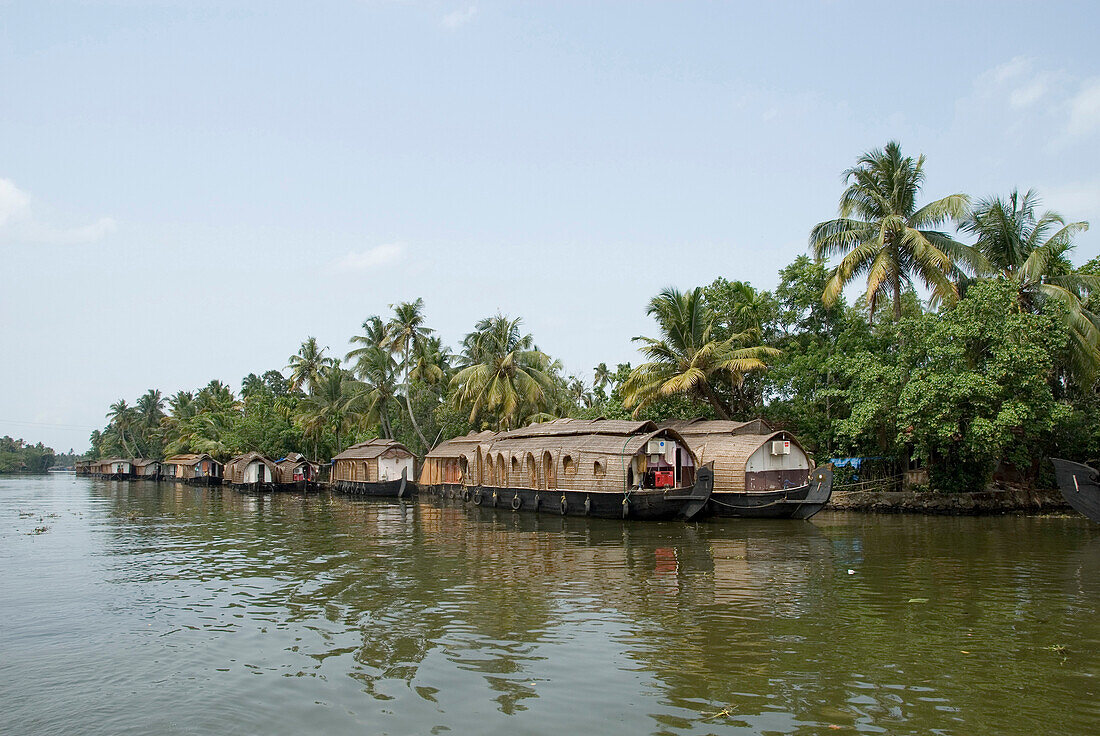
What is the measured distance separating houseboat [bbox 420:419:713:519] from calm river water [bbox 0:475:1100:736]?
385 cm

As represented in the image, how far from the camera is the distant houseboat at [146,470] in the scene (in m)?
65.4

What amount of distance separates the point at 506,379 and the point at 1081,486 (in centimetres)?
2205

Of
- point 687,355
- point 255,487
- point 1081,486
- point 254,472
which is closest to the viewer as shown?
point 1081,486

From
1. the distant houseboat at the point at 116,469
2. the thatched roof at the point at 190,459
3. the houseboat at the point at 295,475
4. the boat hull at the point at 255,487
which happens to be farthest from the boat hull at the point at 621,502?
the distant houseboat at the point at 116,469

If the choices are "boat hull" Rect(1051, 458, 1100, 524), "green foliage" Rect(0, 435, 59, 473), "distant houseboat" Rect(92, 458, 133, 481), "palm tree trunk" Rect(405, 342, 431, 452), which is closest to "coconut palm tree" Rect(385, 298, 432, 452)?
"palm tree trunk" Rect(405, 342, 431, 452)

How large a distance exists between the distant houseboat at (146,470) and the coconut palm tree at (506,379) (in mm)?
43049

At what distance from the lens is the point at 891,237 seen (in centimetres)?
2319

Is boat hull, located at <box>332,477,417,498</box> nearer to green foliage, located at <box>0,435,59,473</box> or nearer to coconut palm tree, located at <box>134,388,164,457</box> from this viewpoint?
coconut palm tree, located at <box>134,388,164,457</box>

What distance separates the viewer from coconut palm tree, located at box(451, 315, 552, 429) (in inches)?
1298

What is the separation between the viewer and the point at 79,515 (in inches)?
976

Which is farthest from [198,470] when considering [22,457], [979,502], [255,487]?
[22,457]

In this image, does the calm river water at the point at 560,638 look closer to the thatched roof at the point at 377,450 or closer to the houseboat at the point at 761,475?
the houseboat at the point at 761,475

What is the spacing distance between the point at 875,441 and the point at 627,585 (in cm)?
1667

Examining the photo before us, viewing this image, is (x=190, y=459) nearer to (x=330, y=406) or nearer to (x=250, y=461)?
(x=250, y=461)
